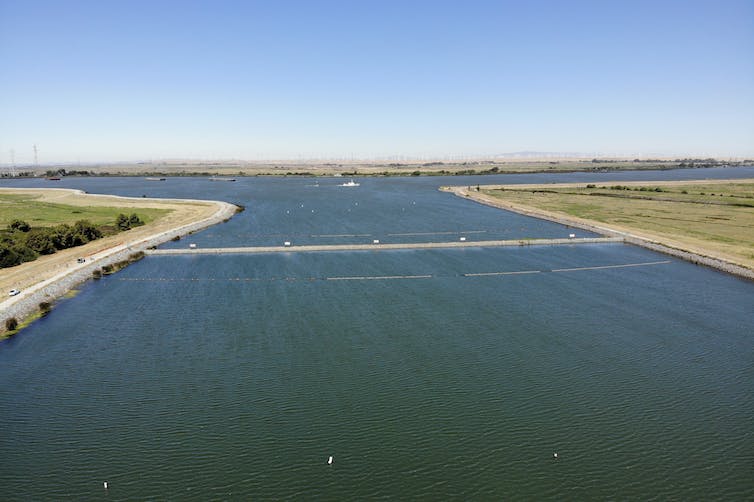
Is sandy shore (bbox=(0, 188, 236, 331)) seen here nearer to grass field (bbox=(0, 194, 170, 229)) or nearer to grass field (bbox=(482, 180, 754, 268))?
grass field (bbox=(0, 194, 170, 229))

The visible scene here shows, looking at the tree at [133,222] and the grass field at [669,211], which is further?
the tree at [133,222]

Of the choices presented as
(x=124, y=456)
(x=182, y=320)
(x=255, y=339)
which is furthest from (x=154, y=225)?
(x=124, y=456)

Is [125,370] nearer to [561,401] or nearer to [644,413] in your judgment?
[561,401]

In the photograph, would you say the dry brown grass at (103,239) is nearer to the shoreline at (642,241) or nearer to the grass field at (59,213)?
the grass field at (59,213)

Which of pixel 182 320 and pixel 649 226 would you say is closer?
pixel 182 320

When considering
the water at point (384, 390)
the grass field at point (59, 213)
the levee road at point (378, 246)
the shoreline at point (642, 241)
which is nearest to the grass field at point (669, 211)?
the shoreline at point (642, 241)

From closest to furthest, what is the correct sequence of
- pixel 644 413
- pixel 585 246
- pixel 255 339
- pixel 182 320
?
→ 1. pixel 644 413
2. pixel 255 339
3. pixel 182 320
4. pixel 585 246
